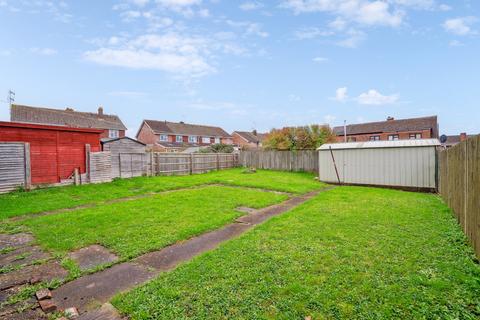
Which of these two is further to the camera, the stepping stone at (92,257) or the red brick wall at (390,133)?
the red brick wall at (390,133)

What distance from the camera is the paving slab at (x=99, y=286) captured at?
3039mm

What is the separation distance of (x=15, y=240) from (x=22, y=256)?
4.23ft

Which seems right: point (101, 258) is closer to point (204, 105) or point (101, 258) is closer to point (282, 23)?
point (282, 23)

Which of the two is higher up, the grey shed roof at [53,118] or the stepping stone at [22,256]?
the grey shed roof at [53,118]

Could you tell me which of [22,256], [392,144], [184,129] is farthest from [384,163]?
[184,129]

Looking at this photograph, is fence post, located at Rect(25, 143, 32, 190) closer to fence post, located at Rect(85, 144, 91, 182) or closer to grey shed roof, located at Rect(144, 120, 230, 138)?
fence post, located at Rect(85, 144, 91, 182)

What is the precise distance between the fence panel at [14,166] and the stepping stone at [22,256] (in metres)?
7.65

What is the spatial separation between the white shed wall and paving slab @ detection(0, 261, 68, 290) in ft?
43.9

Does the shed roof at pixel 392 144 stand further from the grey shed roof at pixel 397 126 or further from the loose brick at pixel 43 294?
the grey shed roof at pixel 397 126

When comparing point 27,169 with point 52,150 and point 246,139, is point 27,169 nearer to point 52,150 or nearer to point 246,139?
point 52,150

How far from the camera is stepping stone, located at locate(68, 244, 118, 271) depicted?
13.3 ft

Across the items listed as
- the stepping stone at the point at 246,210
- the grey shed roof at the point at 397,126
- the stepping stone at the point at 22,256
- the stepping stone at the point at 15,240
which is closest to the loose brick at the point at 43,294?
the stepping stone at the point at 22,256

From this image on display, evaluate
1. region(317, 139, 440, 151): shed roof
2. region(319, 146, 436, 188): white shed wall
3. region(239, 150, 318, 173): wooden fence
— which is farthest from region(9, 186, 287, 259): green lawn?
region(239, 150, 318, 173): wooden fence

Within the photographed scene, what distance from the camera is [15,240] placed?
527cm
